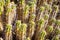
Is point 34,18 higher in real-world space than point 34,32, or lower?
higher

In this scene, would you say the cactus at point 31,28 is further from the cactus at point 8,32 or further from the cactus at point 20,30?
the cactus at point 8,32

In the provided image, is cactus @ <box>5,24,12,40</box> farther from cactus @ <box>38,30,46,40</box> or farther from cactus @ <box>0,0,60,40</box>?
cactus @ <box>38,30,46,40</box>

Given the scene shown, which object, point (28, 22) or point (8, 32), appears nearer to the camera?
point (8, 32)

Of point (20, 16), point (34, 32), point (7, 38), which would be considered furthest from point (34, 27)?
point (7, 38)

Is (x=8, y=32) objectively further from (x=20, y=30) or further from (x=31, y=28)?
(x=31, y=28)

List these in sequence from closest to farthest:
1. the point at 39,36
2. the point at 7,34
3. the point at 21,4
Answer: the point at 7,34 → the point at 39,36 → the point at 21,4

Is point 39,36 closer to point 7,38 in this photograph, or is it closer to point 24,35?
point 24,35

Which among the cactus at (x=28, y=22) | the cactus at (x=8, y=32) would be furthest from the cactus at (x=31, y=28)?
the cactus at (x=8, y=32)

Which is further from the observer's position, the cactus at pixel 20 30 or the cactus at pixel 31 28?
the cactus at pixel 31 28

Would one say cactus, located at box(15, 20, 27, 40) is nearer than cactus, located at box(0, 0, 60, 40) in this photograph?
Yes

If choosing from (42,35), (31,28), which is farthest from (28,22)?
(42,35)

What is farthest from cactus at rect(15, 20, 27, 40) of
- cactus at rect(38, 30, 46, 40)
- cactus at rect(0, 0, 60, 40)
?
cactus at rect(38, 30, 46, 40)
